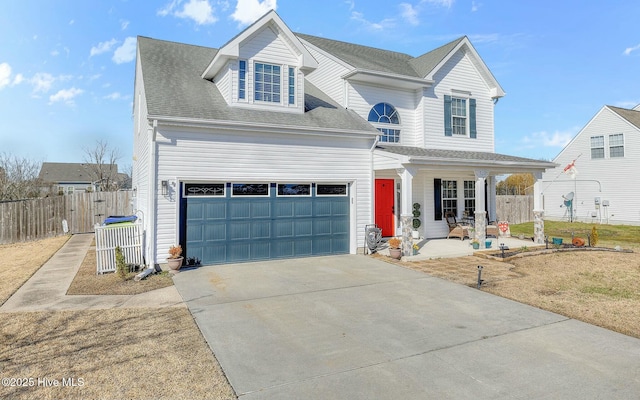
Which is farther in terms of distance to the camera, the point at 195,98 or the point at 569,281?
the point at 195,98

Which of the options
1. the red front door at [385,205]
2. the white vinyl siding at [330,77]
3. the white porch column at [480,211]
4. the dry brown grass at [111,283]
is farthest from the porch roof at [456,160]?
the dry brown grass at [111,283]

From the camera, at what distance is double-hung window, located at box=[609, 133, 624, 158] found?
74.2 feet

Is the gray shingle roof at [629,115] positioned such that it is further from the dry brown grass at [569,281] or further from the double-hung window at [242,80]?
the double-hung window at [242,80]

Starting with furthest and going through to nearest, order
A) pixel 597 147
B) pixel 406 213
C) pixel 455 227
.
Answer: pixel 597 147 → pixel 455 227 → pixel 406 213

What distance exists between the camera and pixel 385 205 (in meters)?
14.6

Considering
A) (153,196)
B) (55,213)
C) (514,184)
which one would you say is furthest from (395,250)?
(514,184)

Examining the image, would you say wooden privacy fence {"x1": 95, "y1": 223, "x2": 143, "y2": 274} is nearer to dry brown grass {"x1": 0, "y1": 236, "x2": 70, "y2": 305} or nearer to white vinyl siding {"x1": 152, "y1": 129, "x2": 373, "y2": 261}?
white vinyl siding {"x1": 152, "y1": 129, "x2": 373, "y2": 261}

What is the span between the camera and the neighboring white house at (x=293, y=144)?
32.1 feet

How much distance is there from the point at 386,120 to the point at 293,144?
5093 millimetres

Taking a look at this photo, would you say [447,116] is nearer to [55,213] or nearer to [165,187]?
[165,187]

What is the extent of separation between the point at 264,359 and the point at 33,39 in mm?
15417

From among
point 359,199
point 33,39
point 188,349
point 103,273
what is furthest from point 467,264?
point 33,39

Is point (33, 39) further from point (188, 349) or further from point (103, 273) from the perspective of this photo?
point (188, 349)

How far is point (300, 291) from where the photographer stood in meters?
7.44
